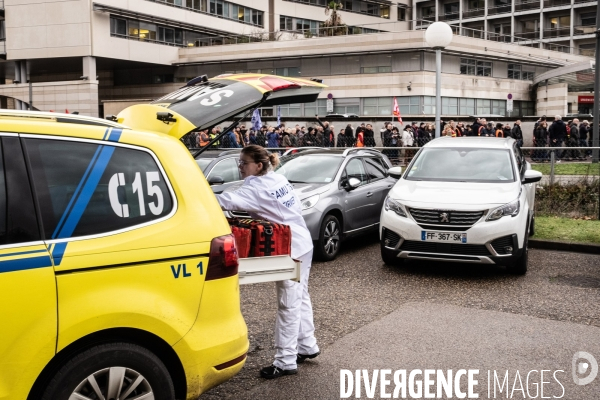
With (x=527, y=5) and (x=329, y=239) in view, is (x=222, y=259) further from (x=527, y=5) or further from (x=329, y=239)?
(x=527, y=5)

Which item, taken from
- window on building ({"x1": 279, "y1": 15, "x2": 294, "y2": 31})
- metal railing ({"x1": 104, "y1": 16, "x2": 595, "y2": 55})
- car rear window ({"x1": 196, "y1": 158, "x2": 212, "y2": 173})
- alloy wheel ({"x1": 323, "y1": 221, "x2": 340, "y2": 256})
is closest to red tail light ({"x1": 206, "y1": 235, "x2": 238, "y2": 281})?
alloy wheel ({"x1": 323, "y1": 221, "x2": 340, "y2": 256})

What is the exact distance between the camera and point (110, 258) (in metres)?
3.16

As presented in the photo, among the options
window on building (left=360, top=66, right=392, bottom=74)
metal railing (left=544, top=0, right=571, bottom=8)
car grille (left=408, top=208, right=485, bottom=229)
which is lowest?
car grille (left=408, top=208, right=485, bottom=229)

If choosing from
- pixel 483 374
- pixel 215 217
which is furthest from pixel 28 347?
pixel 483 374

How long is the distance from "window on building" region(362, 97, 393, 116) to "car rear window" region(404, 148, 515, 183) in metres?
37.8

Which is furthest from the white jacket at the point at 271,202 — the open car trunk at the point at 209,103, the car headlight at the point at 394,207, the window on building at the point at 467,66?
the window on building at the point at 467,66

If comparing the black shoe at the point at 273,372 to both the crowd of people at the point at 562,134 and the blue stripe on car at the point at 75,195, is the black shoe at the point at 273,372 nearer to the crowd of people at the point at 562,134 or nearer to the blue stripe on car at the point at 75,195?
the blue stripe on car at the point at 75,195

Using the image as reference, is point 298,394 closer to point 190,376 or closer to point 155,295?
point 190,376

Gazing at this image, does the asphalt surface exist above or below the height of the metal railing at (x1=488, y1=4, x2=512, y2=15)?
below

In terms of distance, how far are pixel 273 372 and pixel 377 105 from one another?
4413 centimetres

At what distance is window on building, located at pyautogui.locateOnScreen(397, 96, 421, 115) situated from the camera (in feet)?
151

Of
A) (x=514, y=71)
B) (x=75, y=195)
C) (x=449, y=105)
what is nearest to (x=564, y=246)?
(x=75, y=195)

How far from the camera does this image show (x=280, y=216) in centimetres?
478

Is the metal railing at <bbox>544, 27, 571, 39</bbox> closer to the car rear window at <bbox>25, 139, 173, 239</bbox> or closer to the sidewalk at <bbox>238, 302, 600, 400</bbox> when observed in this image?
the sidewalk at <bbox>238, 302, 600, 400</bbox>
